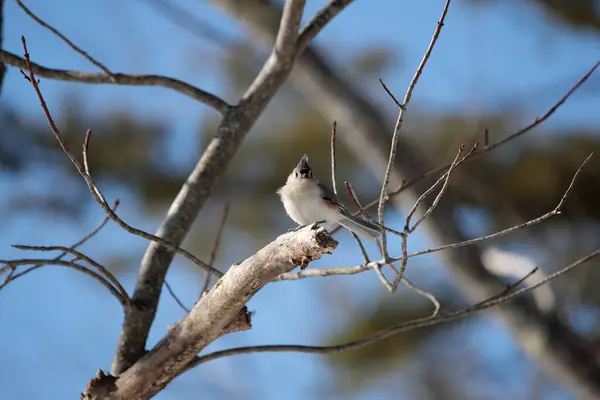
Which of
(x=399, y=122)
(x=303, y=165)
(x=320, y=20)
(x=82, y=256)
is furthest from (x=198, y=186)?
(x=399, y=122)

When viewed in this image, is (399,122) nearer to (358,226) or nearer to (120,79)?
(358,226)

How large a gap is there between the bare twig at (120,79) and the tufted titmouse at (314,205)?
A: 10.6 inches

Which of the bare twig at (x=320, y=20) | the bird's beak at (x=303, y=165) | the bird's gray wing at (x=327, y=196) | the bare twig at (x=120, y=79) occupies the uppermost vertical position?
the bare twig at (x=320, y=20)

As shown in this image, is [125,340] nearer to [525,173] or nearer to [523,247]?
[525,173]

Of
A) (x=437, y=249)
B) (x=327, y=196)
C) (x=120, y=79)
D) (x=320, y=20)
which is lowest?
(x=437, y=249)

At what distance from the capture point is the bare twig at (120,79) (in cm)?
130

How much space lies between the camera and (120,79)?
1429 millimetres

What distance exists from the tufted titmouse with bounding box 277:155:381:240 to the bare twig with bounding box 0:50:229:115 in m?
0.27

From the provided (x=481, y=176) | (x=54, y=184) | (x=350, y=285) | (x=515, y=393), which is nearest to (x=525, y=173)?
(x=481, y=176)

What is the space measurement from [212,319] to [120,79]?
617mm

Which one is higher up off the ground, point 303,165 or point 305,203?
point 303,165

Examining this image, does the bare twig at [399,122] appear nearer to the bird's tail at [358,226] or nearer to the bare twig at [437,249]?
the bare twig at [437,249]

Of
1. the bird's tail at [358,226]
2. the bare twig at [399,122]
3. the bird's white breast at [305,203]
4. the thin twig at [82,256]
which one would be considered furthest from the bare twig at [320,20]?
the thin twig at [82,256]

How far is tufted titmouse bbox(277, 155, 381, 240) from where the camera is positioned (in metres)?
1.28
